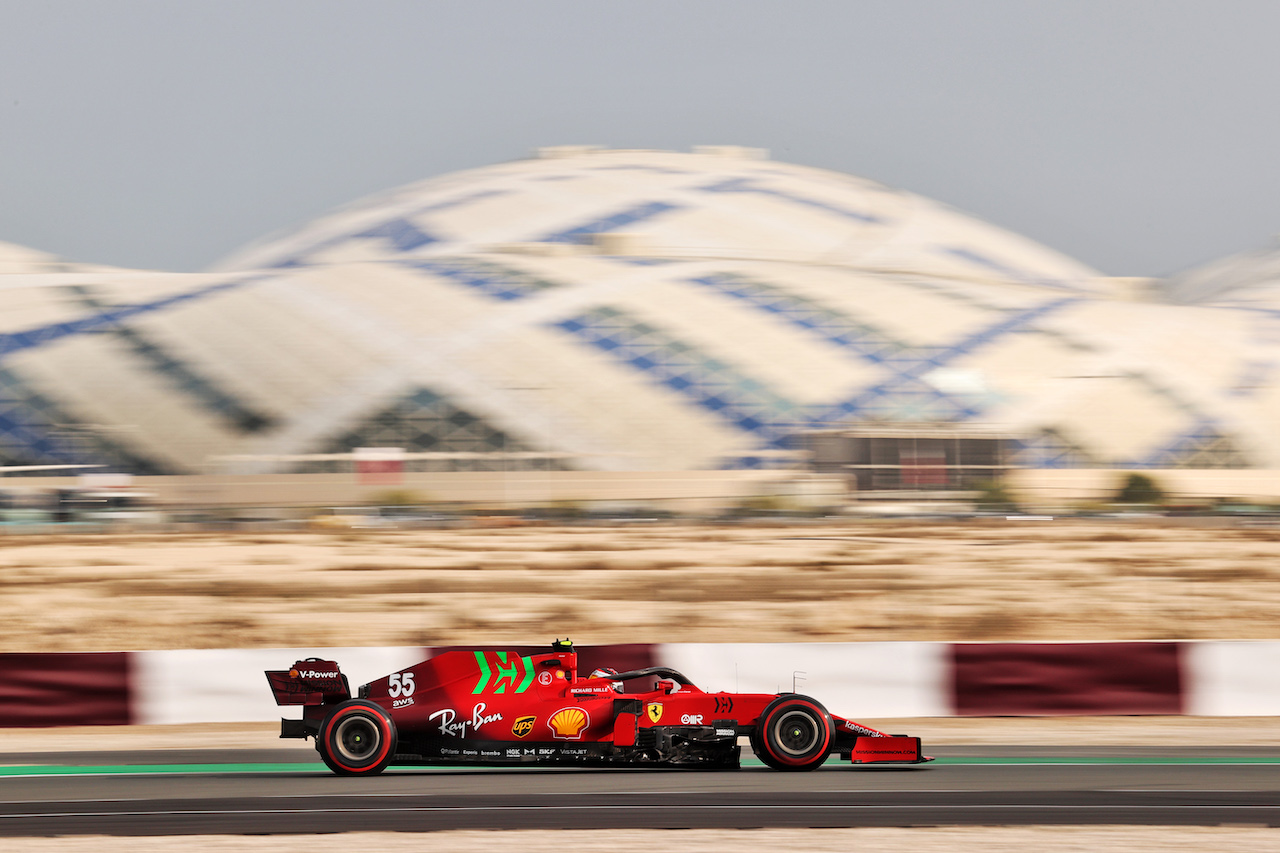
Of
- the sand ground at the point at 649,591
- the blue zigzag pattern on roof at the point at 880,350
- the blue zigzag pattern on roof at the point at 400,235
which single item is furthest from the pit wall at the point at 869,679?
the blue zigzag pattern on roof at the point at 400,235

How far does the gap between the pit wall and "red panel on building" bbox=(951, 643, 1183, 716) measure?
1 centimetres

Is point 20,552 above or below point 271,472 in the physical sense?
below

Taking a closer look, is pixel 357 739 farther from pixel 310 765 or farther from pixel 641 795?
pixel 641 795

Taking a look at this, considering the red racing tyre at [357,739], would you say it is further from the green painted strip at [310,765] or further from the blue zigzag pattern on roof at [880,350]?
the blue zigzag pattern on roof at [880,350]

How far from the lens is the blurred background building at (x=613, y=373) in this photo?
1859 inches

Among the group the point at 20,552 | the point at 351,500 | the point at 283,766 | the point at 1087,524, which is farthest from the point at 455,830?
the point at 351,500

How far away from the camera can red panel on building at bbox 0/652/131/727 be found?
14.5 metres

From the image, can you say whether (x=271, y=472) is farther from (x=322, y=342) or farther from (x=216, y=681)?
(x=216, y=681)

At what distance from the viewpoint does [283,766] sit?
39.1 feet

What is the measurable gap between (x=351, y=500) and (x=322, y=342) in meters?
8.84

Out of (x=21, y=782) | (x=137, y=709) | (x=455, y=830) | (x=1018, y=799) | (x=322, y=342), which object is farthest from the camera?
(x=322, y=342)

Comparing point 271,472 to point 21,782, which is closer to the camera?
point 21,782

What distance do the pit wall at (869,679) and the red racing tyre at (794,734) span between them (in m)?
3.67

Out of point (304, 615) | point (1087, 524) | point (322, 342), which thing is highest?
point (322, 342)
